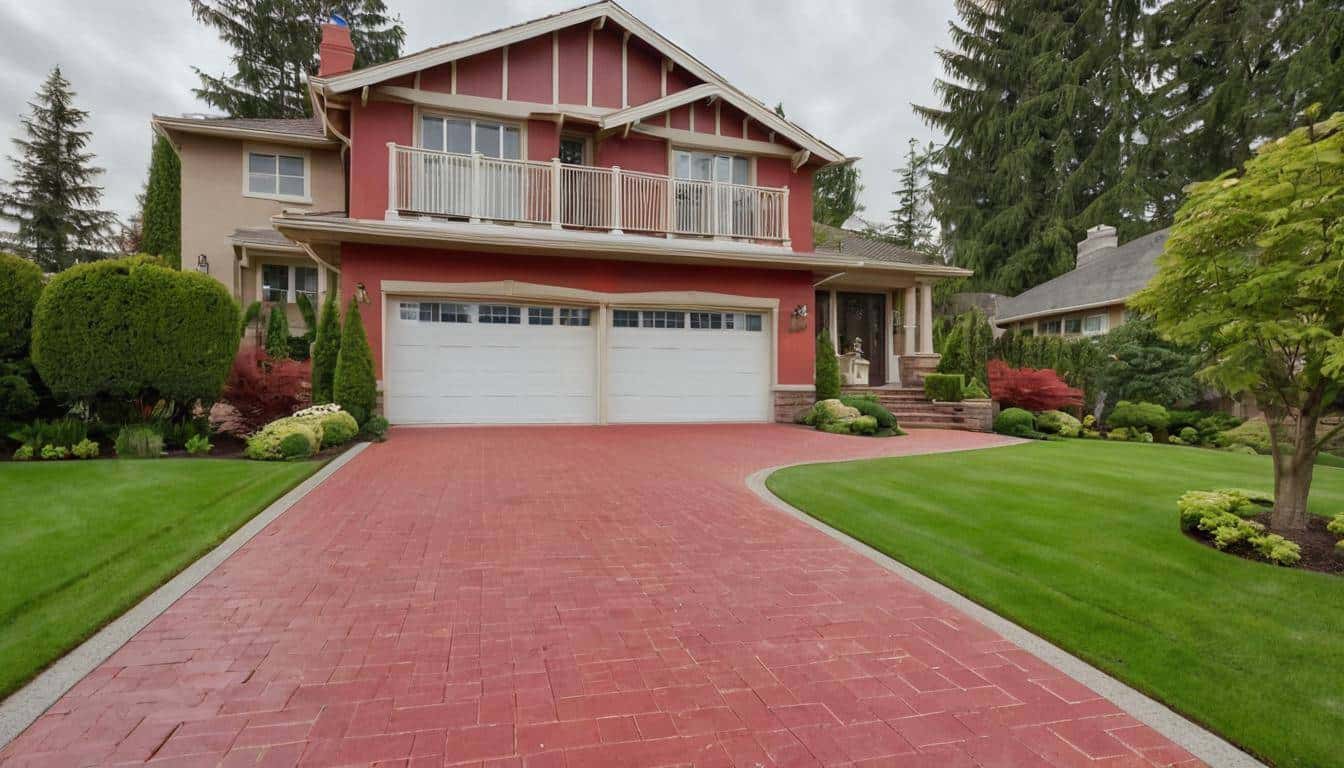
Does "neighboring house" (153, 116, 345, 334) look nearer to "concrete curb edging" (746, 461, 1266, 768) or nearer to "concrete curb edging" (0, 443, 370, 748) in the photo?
"concrete curb edging" (0, 443, 370, 748)

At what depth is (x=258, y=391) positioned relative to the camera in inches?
360

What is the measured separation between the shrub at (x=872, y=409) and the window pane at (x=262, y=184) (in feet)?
48.2

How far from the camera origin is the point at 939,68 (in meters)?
32.2

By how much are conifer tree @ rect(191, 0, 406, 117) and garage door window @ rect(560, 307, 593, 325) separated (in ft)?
63.5

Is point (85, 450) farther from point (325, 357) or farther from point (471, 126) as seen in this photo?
point (471, 126)

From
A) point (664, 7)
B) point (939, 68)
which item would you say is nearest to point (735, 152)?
point (664, 7)

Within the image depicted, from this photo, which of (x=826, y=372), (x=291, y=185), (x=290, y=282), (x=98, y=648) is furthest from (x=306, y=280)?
(x=98, y=648)

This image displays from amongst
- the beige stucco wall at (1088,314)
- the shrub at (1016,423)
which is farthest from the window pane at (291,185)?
the beige stucco wall at (1088,314)

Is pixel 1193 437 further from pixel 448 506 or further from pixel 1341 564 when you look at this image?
pixel 448 506

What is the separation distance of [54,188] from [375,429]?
31.1 meters

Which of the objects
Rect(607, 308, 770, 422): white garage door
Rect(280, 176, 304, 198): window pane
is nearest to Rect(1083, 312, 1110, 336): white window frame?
Rect(607, 308, 770, 422): white garage door

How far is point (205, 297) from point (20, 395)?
2330 millimetres

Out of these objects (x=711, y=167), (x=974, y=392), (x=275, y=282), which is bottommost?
(x=974, y=392)

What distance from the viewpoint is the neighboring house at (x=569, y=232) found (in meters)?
11.4
